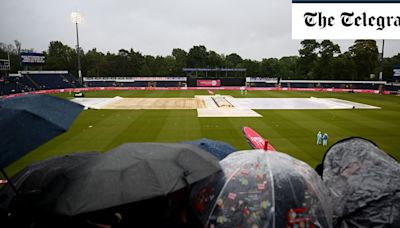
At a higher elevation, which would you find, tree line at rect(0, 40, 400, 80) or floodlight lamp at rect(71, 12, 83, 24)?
floodlight lamp at rect(71, 12, 83, 24)

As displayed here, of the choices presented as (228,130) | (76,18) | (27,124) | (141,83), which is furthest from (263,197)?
(141,83)

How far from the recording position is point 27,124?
4.25 m

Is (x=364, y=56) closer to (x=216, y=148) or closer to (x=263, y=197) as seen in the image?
(x=216, y=148)

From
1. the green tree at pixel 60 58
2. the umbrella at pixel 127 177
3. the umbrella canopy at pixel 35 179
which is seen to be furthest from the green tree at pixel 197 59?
the umbrella at pixel 127 177

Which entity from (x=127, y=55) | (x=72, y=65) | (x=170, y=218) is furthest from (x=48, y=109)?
(x=127, y=55)

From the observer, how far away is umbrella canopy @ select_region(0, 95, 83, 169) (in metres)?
4.02

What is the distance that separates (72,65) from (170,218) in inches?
4070

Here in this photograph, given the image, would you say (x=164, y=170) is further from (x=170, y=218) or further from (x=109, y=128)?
(x=109, y=128)

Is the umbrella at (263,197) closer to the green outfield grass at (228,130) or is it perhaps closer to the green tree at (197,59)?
the green outfield grass at (228,130)

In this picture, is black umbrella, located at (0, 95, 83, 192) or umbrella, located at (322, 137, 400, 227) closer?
umbrella, located at (322, 137, 400, 227)

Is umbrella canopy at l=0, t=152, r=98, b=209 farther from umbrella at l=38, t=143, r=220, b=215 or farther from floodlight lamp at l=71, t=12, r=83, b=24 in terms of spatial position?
floodlight lamp at l=71, t=12, r=83, b=24

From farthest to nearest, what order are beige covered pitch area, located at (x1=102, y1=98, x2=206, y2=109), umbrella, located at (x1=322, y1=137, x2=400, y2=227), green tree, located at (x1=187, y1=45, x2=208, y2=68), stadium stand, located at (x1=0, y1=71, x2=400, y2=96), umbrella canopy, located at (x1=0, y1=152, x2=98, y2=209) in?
green tree, located at (x1=187, y1=45, x2=208, y2=68)
stadium stand, located at (x1=0, y1=71, x2=400, y2=96)
beige covered pitch area, located at (x1=102, y1=98, x2=206, y2=109)
umbrella canopy, located at (x1=0, y1=152, x2=98, y2=209)
umbrella, located at (x1=322, y1=137, x2=400, y2=227)

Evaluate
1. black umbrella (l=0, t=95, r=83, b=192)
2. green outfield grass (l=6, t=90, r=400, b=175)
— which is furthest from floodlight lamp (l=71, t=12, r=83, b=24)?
black umbrella (l=0, t=95, r=83, b=192)

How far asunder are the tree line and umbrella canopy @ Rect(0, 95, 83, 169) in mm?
80959
